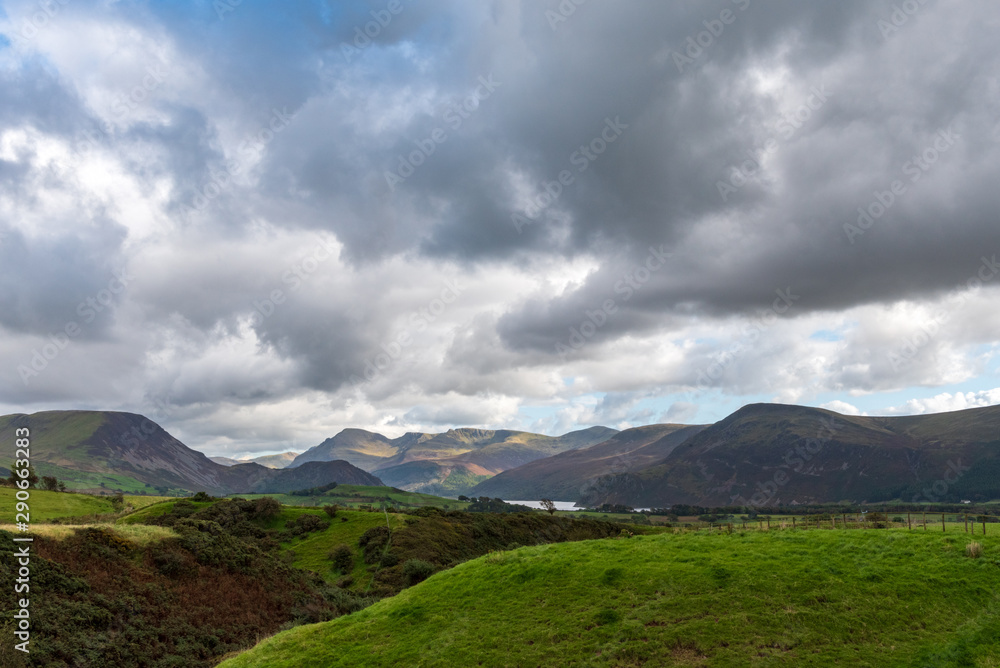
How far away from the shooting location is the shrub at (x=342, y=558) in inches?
3413

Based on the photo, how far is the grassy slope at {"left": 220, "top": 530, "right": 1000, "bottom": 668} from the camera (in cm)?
2238

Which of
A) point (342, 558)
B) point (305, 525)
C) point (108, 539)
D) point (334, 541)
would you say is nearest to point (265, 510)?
point (305, 525)

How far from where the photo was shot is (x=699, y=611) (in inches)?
991

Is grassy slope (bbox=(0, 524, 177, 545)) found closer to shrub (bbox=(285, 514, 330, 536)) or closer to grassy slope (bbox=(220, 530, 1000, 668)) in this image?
grassy slope (bbox=(220, 530, 1000, 668))

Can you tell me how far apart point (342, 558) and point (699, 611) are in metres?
74.8

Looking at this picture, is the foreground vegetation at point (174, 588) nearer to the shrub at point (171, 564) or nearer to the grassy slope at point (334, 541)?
the shrub at point (171, 564)

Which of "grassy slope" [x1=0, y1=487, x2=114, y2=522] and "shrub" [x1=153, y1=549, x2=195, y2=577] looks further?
"grassy slope" [x1=0, y1=487, x2=114, y2=522]

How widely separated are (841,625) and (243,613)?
47227 millimetres

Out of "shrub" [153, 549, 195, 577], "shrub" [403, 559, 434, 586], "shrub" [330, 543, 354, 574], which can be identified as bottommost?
"shrub" [330, 543, 354, 574]

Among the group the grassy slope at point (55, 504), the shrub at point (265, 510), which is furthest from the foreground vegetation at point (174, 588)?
the shrub at point (265, 510)

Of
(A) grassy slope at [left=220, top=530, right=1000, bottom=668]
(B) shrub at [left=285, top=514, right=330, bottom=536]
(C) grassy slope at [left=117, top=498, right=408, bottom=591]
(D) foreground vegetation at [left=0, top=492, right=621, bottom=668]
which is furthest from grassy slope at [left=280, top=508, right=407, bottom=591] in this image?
(A) grassy slope at [left=220, top=530, right=1000, bottom=668]

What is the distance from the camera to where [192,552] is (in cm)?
5525

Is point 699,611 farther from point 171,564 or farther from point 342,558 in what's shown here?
point 342,558

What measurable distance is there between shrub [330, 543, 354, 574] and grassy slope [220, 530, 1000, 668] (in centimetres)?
5951
